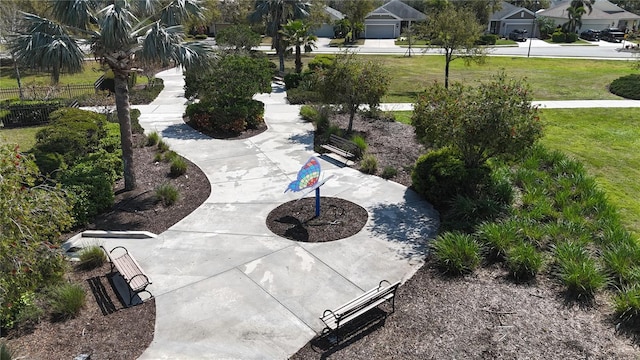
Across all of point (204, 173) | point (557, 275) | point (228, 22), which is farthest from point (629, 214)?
point (228, 22)

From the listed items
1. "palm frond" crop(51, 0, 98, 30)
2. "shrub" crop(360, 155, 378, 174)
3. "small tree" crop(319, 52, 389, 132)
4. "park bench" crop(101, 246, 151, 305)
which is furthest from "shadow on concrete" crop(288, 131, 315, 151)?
"park bench" crop(101, 246, 151, 305)

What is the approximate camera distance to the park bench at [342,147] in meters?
16.2

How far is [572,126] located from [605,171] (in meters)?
6.08

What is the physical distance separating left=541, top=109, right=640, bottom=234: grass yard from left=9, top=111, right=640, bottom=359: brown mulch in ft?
15.7

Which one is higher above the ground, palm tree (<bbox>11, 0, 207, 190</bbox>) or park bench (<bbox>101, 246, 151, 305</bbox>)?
palm tree (<bbox>11, 0, 207, 190</bbox>)

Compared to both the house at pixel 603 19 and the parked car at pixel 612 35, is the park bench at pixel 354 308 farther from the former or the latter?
the house at pixel 603 19

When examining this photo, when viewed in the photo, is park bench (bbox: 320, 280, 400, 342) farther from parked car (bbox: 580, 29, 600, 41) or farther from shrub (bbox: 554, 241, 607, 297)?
parked car (bbox: 580, 29, 600, 41)

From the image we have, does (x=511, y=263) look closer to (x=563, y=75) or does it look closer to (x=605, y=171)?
(x=605, y=171)

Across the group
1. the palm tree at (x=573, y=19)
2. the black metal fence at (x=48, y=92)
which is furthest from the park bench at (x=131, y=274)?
the palm tree at (x=573, y=19)

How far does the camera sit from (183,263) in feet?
32.4

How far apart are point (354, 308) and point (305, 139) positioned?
38.6 ft

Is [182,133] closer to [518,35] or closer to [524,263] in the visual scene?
[524,263]

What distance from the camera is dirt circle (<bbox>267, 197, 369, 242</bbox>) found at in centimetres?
1110

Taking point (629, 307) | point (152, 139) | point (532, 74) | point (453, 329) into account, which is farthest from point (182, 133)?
point (532, 74)
